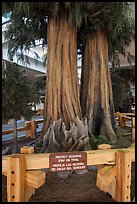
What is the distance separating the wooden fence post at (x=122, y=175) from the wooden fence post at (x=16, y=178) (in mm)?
979

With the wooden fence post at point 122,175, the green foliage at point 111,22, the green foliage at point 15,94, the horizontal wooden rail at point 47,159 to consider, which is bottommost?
the wooden fence post at point 122,175

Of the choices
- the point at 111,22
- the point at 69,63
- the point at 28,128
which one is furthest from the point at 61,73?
the point at 28,128

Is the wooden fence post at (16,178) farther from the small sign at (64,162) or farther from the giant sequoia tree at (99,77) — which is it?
the giant sequoia tree at (99,77)

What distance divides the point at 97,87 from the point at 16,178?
396cm

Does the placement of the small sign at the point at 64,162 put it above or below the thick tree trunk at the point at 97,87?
below

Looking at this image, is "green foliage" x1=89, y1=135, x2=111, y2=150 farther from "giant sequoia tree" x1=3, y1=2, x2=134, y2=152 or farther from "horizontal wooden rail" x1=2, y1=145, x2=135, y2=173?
"horizontal wooden rail" x1=2, y1=145, x2=135, y2=173

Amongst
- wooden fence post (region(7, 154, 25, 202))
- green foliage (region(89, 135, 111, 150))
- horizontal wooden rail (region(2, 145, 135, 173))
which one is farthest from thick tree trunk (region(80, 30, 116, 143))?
wooden fence post (region(7, 154, 25, 202))

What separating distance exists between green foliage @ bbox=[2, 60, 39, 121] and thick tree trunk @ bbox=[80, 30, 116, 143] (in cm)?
171

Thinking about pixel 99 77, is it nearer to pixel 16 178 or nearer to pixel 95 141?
pixel 95 141

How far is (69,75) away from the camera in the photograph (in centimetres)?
463

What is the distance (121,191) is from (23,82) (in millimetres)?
2578

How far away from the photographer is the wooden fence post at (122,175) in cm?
244

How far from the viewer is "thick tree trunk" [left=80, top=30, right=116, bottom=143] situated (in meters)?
5.60

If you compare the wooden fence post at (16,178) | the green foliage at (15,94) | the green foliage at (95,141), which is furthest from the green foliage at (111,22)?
the wooden fence post at (16,178)
